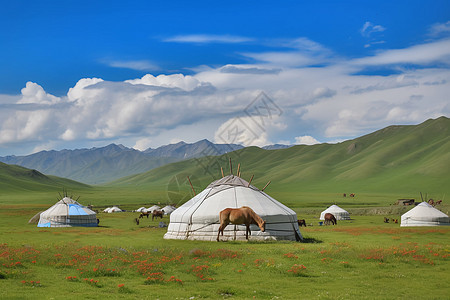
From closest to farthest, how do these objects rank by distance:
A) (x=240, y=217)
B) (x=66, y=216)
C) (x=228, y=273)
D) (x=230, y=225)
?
(x=228, y=273) < (x=240, y=217) < (x=230, y=225) < (x=66, y=216)

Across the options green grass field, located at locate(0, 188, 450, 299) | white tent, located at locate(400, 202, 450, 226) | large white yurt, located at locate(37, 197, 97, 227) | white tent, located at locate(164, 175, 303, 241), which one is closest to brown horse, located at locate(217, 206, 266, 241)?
white tent, located at locate(164, 175, 303, 241)

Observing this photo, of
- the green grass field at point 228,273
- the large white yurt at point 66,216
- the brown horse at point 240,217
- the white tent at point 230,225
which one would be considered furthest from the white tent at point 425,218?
the large white yurt at point 66,216

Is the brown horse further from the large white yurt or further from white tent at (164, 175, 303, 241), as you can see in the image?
the large white yurt

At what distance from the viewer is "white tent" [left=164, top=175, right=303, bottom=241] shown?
2878 centimetres

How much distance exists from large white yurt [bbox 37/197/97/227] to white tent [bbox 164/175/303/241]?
21.8m

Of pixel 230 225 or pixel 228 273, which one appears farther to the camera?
pixel 230 225

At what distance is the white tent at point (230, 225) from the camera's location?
94.4ft

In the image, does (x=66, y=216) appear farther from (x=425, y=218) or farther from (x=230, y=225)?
(x=425, y=218)

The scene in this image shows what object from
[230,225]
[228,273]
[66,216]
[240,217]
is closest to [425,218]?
[230,225]

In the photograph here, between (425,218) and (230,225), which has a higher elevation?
(230,225)

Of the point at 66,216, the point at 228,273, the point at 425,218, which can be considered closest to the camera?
the point at 228,273

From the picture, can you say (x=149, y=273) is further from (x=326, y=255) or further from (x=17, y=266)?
(x=326, y=255)

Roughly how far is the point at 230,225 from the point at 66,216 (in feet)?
89.2

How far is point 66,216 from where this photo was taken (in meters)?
49.8
